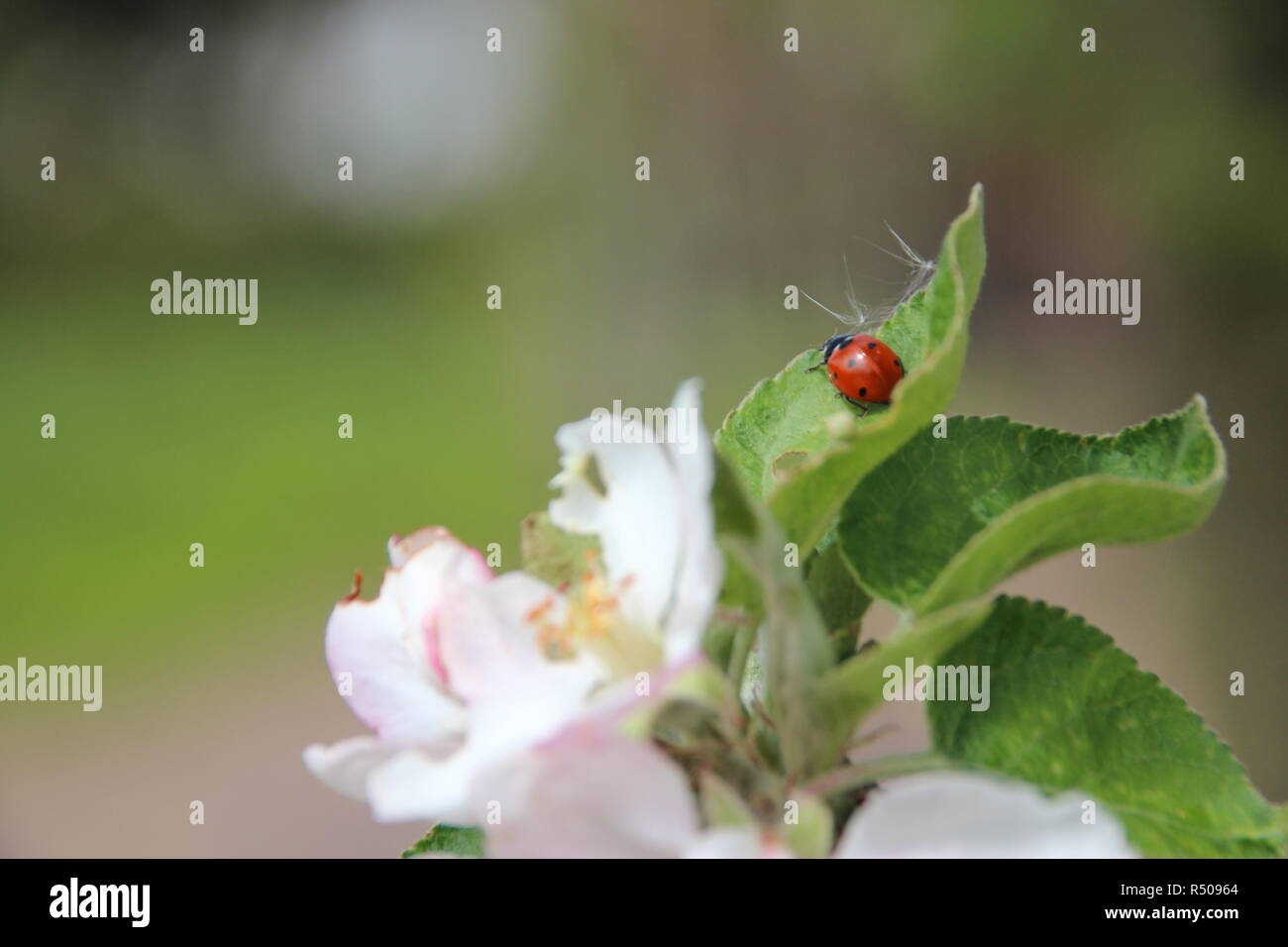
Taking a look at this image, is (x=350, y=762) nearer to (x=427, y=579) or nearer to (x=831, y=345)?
(x=427, y=579)

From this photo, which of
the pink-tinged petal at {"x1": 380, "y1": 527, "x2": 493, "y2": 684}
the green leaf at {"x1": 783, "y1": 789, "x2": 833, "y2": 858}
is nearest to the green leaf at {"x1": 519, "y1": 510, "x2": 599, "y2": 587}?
the pink-tinged petal at {"x1": 380, "y1": 527, "x2": 493, "y2": 684}

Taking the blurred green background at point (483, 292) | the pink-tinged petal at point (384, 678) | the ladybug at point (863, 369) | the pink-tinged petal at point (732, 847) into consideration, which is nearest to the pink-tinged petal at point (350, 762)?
the pink-tinged petal at point (384, 678)

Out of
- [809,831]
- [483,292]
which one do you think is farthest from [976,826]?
[483,292]

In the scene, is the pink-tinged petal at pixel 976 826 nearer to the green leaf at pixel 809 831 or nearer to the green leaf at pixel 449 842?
the green leaf at pixel 809 831

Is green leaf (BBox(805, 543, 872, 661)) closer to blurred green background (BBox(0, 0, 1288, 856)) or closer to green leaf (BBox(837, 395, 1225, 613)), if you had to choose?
green leaf (BBox(837, 395, 1225, 613))

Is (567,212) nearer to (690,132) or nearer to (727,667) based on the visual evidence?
(690,132)
